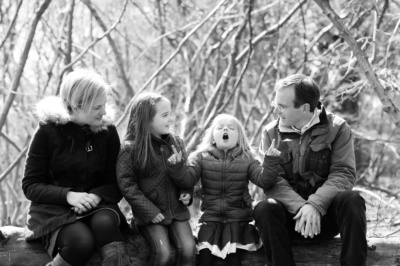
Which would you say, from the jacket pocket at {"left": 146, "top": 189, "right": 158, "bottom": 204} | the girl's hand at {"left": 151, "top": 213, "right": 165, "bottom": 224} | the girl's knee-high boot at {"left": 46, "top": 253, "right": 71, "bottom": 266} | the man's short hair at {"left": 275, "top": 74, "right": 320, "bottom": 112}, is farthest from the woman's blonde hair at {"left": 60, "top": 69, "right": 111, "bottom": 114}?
the man's short hair at {"left": 275, "top": 74, "right": 320, "bottom": 112}

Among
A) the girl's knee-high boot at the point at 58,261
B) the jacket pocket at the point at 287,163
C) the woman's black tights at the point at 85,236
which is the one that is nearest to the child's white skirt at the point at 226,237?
the jacket pocket at the point at 287,163

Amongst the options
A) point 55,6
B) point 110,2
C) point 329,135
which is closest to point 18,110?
point 55,6

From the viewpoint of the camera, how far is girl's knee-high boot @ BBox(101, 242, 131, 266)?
138 inches

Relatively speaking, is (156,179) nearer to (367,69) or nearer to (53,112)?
(53,112)

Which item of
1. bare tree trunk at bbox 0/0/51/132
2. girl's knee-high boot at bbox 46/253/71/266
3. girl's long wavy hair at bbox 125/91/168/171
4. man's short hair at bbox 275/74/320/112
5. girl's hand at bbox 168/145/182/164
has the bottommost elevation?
girl's knee-high boot at bbox 46/253/71/266

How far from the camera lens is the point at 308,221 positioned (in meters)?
3.64

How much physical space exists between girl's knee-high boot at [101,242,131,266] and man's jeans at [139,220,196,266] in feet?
0.67

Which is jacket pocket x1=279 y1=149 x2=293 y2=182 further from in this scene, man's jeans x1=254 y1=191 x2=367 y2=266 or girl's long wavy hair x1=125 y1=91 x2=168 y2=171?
girl's long wavy hair x1=125 y1=91 x2=168 y2=171

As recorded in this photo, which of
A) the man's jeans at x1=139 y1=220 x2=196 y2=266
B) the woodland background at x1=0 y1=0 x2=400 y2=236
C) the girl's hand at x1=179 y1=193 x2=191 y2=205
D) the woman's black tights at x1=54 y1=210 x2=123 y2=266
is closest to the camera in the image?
the woman's black tights at x1=54 y1=210 x2=123 y2=266

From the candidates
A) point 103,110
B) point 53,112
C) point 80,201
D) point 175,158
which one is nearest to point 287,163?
point 175,158

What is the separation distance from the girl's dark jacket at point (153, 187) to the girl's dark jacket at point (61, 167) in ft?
0.28

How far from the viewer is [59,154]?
12.2 ft

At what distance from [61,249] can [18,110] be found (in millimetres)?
3137

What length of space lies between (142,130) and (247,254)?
0.90 metres
